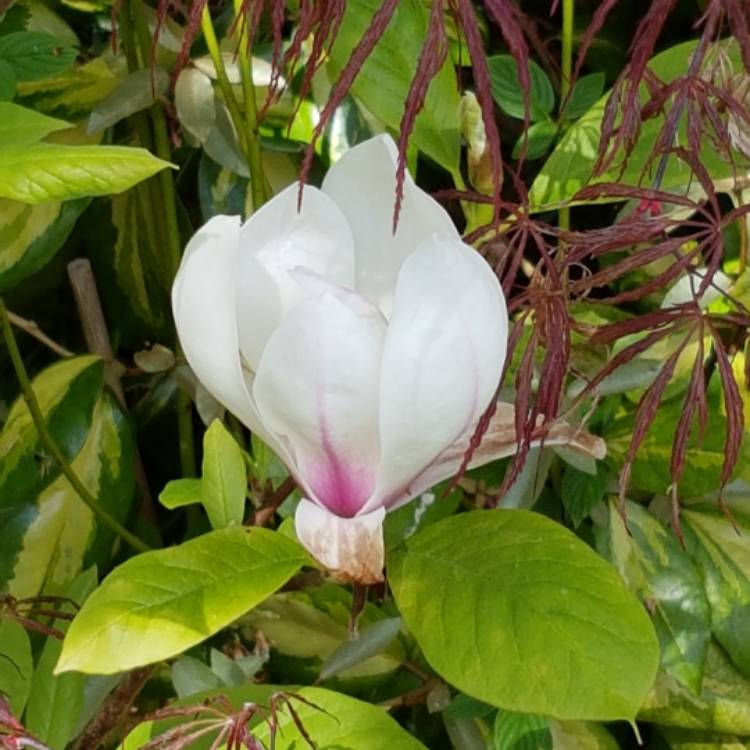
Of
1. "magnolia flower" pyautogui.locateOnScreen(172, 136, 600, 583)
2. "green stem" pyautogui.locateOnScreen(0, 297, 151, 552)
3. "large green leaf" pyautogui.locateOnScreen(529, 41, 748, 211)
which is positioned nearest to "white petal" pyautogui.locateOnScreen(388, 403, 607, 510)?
"magnolia flower" pyautogui.locateOnScreen(172, 136, 600, 583)

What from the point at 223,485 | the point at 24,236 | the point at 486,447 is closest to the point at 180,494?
the point at 223,485

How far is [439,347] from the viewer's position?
0.36m

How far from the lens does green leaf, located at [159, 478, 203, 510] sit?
470 mm

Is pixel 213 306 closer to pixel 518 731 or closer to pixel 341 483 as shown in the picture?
pixel 341 483

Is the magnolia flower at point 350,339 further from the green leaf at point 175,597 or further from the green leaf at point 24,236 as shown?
the green leaf at point 24,236

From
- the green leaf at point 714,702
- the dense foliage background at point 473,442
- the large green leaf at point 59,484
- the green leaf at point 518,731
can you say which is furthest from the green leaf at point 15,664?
the green leaf at point 714,702

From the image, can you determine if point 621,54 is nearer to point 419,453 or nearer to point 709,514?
point 709,514

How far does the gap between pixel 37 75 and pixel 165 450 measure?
31 centimetres

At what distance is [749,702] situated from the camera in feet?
2.03

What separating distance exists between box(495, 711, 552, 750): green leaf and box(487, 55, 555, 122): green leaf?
0.29 metres

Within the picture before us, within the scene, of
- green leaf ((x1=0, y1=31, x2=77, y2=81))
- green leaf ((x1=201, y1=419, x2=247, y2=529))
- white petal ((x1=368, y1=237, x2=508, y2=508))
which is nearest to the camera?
white petal ((x1=368, y1=237, x2=508, y2=508))

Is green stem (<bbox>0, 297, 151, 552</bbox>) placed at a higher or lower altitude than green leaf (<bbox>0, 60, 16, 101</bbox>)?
lower

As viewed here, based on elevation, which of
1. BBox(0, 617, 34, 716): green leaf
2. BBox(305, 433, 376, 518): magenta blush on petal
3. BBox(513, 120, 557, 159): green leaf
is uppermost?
BBox(513, 120, 557, 159): green leaf

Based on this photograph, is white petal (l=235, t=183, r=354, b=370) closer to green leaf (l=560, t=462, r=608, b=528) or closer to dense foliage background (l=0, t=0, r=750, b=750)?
dense foliage background (l=0, t=0, r=750, b=750)
